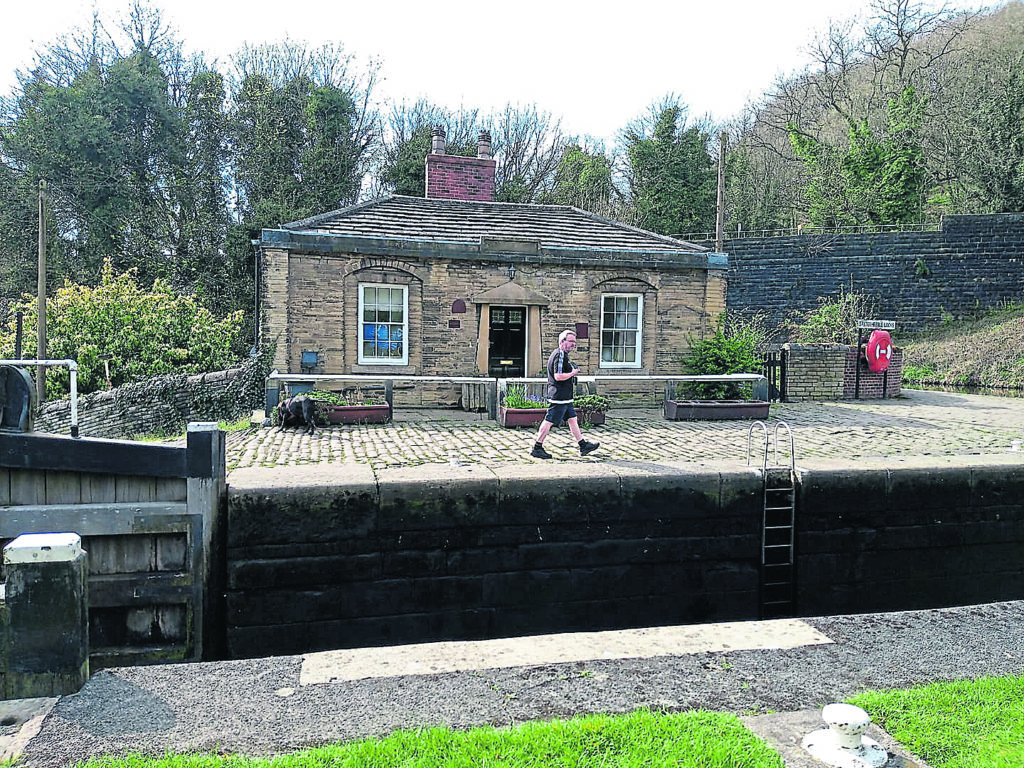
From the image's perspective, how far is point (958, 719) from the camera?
3.63 meters

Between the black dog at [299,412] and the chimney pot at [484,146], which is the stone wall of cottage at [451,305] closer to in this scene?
the black dog at [299,412]

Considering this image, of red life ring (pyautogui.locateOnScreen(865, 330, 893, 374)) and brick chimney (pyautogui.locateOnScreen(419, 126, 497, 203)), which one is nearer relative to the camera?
red life ring (pyautogui.locateOnScreen(865, 330, 893, 374))

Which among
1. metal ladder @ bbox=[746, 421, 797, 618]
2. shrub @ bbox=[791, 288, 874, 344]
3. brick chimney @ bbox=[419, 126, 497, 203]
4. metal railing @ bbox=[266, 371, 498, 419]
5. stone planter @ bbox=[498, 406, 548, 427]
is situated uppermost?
brick chimney @ bbox=[419, 126, 497, 203]

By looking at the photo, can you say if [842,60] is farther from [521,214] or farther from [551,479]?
[551,479]

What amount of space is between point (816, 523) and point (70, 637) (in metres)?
6.89

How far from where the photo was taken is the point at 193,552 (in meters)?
6.04

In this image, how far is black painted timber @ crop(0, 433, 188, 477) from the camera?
5859 mm

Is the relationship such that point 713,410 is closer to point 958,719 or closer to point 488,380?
point 488,380

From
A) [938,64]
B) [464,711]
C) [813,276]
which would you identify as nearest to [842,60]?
[938,64]

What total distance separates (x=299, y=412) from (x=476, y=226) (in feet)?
22.0

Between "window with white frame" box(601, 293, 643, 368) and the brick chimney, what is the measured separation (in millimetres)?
5342

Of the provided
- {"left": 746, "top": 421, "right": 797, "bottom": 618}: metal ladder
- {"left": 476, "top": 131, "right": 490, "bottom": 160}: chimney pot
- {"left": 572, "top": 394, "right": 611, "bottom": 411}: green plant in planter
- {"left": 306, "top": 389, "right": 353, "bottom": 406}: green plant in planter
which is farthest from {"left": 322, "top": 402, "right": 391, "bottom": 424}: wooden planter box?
{"left": 476, "top": 131, "right": 490, "bottom": 160}: chimney pot

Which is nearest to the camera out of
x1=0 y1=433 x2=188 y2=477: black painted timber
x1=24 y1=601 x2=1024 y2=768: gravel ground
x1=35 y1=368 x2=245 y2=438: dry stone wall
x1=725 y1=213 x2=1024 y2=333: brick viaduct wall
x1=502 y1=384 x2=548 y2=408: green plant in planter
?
x1=24 y1=601 x2=1024 y2=768: gravel ground

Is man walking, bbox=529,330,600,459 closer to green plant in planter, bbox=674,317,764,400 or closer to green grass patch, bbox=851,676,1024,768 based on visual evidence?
green grass patch, bbox=851,676,1024,768
